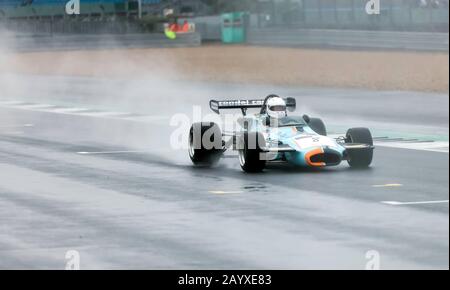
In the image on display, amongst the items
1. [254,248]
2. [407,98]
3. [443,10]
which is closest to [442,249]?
[254,248]

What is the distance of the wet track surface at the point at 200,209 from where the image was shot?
10531 mm

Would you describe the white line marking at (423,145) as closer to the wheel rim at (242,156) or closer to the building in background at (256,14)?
the wheel rim at (242,156)

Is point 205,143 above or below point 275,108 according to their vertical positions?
below

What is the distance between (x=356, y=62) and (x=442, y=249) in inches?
1434

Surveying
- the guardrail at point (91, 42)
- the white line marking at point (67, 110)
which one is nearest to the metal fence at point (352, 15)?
the guardrail at point (91, 42)

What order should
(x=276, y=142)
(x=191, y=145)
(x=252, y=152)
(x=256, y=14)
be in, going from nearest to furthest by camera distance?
(x=252, y=152), (x=276, y=142), (x=191, y=145), (x=256, y=14)

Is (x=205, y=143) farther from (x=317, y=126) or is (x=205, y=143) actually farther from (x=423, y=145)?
(x=423, y=145)

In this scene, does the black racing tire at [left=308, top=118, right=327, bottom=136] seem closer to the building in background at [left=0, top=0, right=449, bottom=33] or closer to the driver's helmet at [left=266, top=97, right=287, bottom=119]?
the driver's helmet at [left=266, top=97, right=287, bottom=119]

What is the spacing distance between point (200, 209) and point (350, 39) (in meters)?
45.6

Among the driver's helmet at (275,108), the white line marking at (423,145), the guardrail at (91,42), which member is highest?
the driver's helmet at (275,108)

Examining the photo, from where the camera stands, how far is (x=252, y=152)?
53.3ft

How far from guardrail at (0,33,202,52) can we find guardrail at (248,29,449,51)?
5.12 meters

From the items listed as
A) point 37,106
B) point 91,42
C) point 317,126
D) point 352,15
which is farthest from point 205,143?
point 352,15

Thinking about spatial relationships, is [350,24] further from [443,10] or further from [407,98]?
[407,98]
